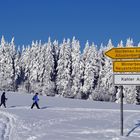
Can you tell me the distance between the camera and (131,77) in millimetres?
17922

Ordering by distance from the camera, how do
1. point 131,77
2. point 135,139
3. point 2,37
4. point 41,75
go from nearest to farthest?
point 135,139 → point 131,77 → point 41,75 → point 2,37

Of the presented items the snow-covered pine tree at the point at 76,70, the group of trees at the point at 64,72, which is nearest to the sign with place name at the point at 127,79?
the group of trees at the point at 64,72

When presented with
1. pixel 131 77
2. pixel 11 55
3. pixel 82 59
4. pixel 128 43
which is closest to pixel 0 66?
pixel 11 55

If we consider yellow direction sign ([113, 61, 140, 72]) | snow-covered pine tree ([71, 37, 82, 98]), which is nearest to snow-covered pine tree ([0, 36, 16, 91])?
snow-covered pine tree ([71, 37, 82, 98])

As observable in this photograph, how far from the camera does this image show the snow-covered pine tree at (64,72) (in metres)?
102

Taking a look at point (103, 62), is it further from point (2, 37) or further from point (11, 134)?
point (11, 134)

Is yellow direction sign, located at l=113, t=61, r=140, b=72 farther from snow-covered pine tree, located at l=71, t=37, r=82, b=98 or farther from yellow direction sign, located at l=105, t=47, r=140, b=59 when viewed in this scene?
snow-covered pine tree, located at l=71, t=37, r=82, b=98

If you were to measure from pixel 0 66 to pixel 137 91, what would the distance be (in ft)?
125

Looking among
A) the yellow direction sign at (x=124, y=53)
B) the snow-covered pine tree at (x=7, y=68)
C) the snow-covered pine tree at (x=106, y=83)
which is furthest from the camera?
the snow-covered pine tree at (x=7, y=68)

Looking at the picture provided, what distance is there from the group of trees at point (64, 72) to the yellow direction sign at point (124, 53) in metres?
73.9

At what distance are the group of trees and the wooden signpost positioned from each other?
73762mm

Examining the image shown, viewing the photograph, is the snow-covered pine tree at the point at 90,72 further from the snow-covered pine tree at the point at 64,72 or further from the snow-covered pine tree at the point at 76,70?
the snow-covered pine tree at the point at 64,72

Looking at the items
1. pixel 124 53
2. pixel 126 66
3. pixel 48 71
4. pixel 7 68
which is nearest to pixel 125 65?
pixel 126 66

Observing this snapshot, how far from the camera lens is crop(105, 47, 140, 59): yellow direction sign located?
58.3ft
